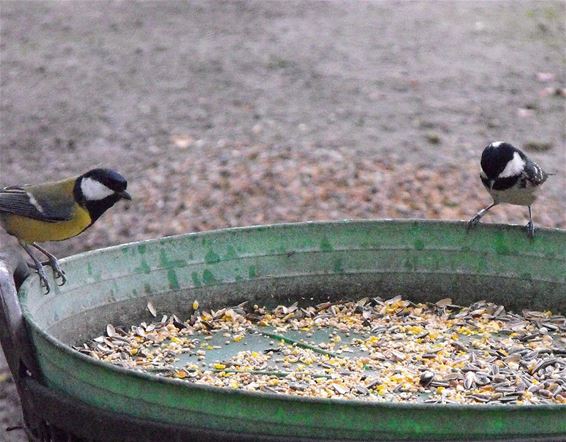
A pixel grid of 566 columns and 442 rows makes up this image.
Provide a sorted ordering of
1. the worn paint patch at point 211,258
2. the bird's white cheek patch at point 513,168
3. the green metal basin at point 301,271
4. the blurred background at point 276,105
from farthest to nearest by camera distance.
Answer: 1. the blurred background at point 276,105
2. the bird's white cheek patch at point 513,168
3. the worn paint patch at point 211,258
4. the green metal basin at point 301,271

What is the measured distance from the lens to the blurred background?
24.6ft

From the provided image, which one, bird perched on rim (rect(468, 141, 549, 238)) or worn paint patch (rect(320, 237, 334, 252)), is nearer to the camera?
worn paint patch (rect(320, 237, 334, 252))

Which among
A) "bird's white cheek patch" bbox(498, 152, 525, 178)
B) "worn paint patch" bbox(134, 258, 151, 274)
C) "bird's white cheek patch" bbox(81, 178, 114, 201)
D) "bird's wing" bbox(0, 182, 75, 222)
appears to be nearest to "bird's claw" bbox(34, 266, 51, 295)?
"worn paint patch" bbox(134, 258, 151, 274)

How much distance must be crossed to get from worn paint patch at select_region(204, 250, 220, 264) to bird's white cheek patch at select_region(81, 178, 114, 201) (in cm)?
68

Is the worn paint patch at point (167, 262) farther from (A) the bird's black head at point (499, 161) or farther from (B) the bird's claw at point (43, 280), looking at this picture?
(A) the bird's black head at point (499, 161)

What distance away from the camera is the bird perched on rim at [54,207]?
13.3 feet

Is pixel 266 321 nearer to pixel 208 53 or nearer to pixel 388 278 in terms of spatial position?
pixel 388 278

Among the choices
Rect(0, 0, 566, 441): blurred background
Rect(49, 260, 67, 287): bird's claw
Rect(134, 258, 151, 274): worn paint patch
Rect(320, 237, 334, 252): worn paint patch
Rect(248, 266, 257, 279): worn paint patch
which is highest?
Rect(49, 260, 67, 287): bird's claw

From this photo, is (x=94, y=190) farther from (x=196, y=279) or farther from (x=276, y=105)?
(x=276, y=105)

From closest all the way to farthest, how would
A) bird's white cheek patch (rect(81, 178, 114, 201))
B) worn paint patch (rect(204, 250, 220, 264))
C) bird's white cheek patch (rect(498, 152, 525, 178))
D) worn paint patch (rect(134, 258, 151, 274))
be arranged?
worn paint patch (rect(134, 258, 151, 274))
worn paint patch (rect(204, 250, 220, 264))
bird's white cheek patch (rect(81, 178, 114, 201))
bird's white cheek patch (rect(498, 152, 525, 178))

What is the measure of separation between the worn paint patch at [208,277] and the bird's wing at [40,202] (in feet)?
2.92

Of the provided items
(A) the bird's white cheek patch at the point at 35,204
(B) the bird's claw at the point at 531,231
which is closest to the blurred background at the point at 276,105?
(A) the bird's white cheek patch at the point at 35,204

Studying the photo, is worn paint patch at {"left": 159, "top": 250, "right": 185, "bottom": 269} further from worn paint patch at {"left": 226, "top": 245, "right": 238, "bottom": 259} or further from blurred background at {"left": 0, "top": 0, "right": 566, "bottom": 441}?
blurred background at {"left": 0, "top": 0, "right": 566, "bottom": 441}

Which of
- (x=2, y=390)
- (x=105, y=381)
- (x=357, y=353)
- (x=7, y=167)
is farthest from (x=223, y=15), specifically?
(x=105, y=381)
